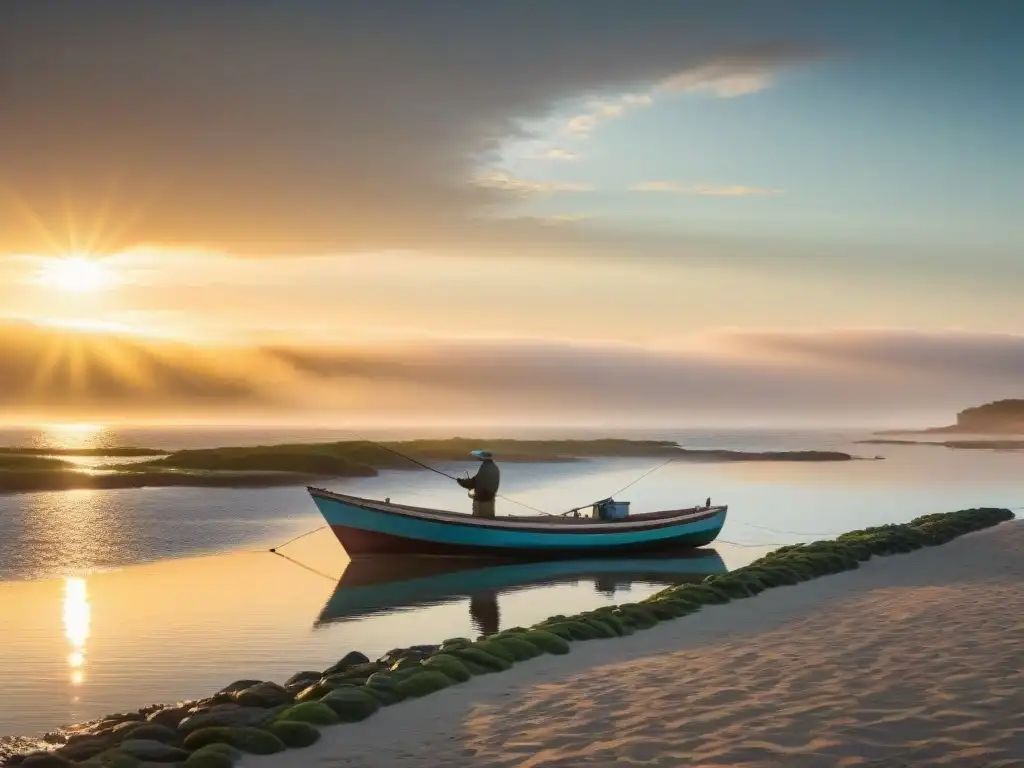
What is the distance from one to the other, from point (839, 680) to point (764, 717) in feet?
5.82

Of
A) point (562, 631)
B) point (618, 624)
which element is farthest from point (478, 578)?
point (562, 631)

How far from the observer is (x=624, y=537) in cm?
2966

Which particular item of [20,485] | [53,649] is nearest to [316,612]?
[53,649]

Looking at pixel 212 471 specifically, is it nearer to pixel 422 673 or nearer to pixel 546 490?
pixel 546 490

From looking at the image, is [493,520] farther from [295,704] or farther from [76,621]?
[295,704]

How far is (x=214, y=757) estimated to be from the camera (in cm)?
912

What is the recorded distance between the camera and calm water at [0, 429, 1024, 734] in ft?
47.0

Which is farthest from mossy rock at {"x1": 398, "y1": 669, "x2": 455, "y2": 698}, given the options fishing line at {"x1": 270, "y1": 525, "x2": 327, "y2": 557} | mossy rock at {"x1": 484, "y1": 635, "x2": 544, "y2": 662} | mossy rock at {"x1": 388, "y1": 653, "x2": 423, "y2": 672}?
fishing line at {"x1": 270, "y1": 525, "x2": 327, "y2": 557}

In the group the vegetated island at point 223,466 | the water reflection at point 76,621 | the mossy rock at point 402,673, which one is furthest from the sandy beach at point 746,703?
the vegetated island at point 223,466

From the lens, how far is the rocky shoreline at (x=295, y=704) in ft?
30.7

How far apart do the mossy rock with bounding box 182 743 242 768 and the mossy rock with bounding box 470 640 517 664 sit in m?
4.31

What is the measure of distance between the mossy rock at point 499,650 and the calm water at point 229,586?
9.80 feet

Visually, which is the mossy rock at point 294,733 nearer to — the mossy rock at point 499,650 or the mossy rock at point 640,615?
the mossy rock at point 499,650

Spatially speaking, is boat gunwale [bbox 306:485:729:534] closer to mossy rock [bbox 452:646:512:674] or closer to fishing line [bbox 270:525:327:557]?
fishing line [bbox 270:525:327:557]
